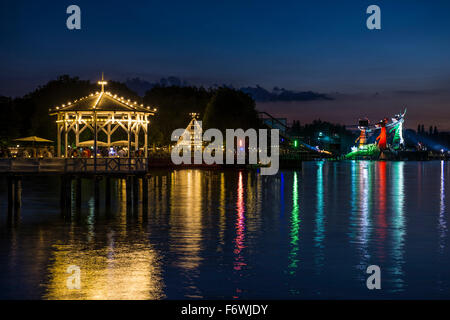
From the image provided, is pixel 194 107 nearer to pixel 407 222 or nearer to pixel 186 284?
pixel 407 222

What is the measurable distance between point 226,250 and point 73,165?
14796mm

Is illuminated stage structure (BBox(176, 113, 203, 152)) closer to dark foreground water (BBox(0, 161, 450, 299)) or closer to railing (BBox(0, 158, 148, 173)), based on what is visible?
dark foreground water (BBox(0, 161, 450, 299))

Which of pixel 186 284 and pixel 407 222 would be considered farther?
pixel 407 222

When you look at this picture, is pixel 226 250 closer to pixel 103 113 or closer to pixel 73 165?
pixel 73 165

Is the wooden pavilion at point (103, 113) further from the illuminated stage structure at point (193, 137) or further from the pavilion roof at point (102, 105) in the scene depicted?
the illuminated stage structure at point (193, 137)

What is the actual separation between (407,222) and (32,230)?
2515 centimetres

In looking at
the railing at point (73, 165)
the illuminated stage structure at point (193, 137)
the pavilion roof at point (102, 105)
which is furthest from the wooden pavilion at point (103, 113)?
the illuminated stage structure at point (193, 137)

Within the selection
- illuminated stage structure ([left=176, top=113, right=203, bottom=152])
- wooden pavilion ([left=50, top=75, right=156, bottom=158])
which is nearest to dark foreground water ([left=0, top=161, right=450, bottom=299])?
wooden pavilion ([left=50, top=75, right=156, bottom=158])

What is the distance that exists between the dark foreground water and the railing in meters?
3.35

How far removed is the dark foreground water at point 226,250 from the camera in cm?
2291

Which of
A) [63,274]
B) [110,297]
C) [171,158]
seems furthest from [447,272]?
[171,158]

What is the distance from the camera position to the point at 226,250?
30750 mm

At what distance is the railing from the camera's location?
40.2 m
